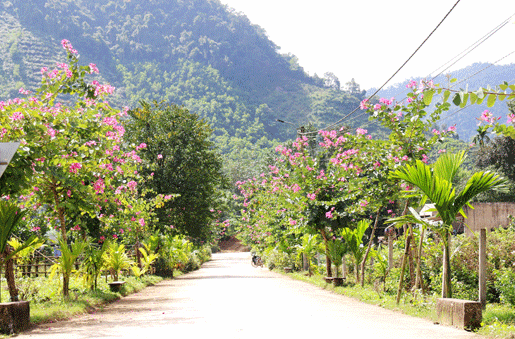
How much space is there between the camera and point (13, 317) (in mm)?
8977

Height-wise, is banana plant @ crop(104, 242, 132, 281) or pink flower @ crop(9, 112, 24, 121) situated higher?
pink flower @ crop(9, 112, 24, 121)

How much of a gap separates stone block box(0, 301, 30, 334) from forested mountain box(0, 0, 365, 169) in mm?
117456

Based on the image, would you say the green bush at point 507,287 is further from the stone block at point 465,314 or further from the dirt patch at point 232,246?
the dirt patch at point 232,246

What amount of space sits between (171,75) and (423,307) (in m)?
174

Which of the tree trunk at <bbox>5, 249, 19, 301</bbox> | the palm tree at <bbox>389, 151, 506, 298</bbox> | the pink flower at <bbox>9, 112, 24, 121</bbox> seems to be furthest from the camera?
the pink flower at <bbox>9, 112, 24, 121</bbox>

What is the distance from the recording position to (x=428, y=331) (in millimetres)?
8875

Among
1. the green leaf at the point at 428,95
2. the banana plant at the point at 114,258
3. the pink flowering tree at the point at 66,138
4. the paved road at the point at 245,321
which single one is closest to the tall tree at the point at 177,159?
the banana plant at the point at 114,258

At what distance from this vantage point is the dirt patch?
93.7 m

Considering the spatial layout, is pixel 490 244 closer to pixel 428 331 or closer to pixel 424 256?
pixel 424 256

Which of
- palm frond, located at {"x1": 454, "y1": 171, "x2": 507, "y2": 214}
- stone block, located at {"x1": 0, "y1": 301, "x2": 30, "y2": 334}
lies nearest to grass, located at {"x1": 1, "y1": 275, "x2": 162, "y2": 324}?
stone block, located at {"x1": 0, "y1": 301, "x2": 30, "y2": 334}

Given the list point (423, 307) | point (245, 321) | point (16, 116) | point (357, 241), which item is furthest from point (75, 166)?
point (357, 241)

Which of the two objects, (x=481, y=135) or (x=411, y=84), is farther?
(x=411, y=84)

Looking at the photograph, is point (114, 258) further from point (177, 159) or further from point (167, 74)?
point (167, 74)

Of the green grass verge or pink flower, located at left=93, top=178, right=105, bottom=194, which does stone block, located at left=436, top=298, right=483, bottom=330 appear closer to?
the green grass verge
